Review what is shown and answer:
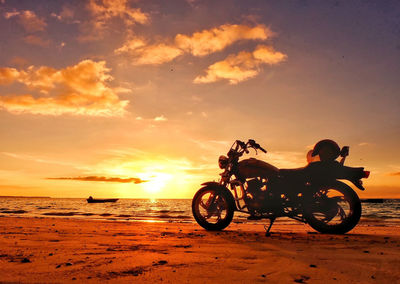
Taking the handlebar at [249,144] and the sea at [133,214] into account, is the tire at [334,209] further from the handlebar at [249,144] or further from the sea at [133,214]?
the sea at [133,214]

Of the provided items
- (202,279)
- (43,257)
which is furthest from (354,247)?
(43,257)

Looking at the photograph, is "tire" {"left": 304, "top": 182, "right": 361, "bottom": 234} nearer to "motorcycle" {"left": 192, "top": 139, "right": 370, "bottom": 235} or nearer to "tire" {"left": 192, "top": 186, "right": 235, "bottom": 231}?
"motorcycle" {"left": 192, "top": 139, "right": 370, "bottom": 235}

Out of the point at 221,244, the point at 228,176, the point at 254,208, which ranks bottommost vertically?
the point at 221,244

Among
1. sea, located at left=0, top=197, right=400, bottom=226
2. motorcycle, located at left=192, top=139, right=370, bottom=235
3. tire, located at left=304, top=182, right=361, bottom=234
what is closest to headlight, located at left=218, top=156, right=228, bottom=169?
motorcycle, located at left=192, top=139, right=370, bottom=235

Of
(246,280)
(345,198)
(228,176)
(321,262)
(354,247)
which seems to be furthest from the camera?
(228,176)

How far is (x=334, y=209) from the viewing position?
7.13m

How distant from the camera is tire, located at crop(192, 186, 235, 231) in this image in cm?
812

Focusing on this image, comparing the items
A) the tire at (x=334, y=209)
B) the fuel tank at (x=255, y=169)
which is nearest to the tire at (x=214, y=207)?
the fuel tank at (x=255, y=169)

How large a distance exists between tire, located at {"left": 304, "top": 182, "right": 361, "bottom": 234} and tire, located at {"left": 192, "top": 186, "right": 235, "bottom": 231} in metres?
1.89

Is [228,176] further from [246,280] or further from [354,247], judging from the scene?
[246,280]

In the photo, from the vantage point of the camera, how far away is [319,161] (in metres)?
7.26

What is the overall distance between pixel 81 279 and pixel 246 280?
5.48 ft

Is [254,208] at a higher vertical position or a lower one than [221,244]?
higher

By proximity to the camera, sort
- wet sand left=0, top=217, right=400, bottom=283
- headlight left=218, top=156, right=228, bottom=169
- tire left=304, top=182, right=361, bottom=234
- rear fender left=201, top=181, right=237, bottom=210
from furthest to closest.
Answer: headlight left=218, top=156, right=228, bottom=169 < rear fender left=201, top=181, right=237, bottom=210 < tire left=304, top=182, right=361, bottom=234 < wet sand left=0, top=217, right=400, bottom=283
